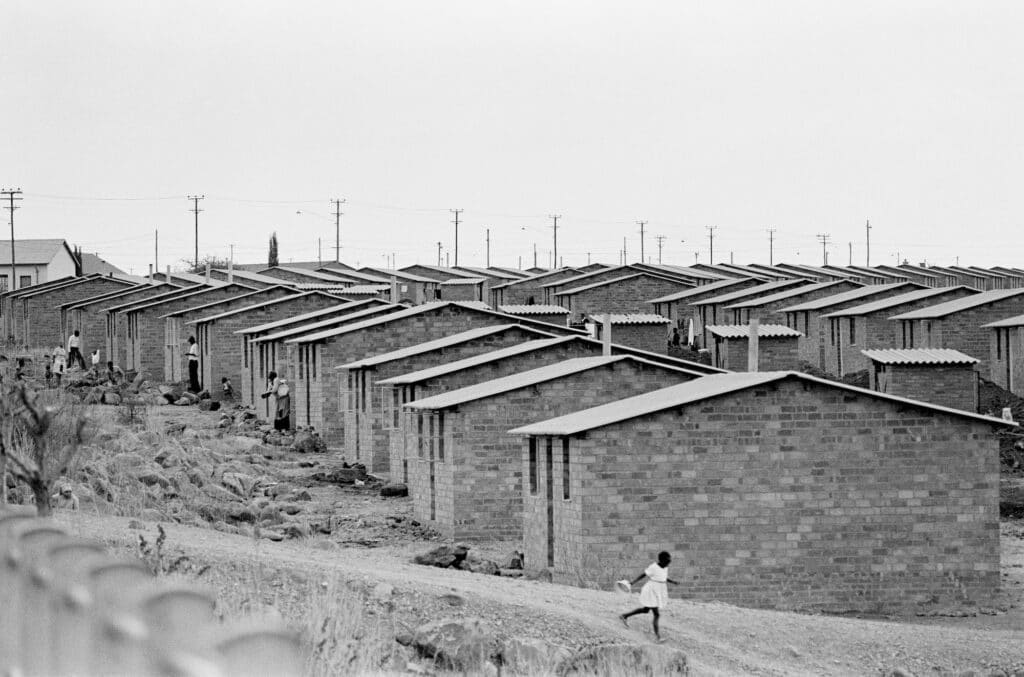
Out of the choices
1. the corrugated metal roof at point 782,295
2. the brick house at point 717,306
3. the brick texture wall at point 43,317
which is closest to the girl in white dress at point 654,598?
the corrugated metal roof at point 782,295

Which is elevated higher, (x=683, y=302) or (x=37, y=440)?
(x=683, y=302)

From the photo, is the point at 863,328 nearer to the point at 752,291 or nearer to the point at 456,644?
the point at 752,291

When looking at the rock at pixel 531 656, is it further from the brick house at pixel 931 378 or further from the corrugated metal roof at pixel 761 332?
the corrugated metal roof at pixel 761 332

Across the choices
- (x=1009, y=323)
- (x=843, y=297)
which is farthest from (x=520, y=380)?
(x=843, y=297)

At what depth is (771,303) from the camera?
5128 centimetres

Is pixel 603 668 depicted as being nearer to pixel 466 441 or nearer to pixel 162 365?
pixel 466 441

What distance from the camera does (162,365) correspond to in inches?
2080

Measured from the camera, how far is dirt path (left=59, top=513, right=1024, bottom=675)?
593 inches

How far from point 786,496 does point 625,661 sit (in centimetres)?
695

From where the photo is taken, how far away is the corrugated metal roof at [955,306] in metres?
40.9

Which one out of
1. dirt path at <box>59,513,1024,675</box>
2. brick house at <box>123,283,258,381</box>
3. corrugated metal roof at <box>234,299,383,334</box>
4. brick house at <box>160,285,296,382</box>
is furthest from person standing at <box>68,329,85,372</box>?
dirt path at <box>59,513,1024,675</box>

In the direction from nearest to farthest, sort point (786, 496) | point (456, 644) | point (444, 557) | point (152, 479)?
point (456, 644)
point (786, 496)
point (444, 557)
point (152, 479)

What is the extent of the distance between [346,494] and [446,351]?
3.46m

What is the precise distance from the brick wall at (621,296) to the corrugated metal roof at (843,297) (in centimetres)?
874
